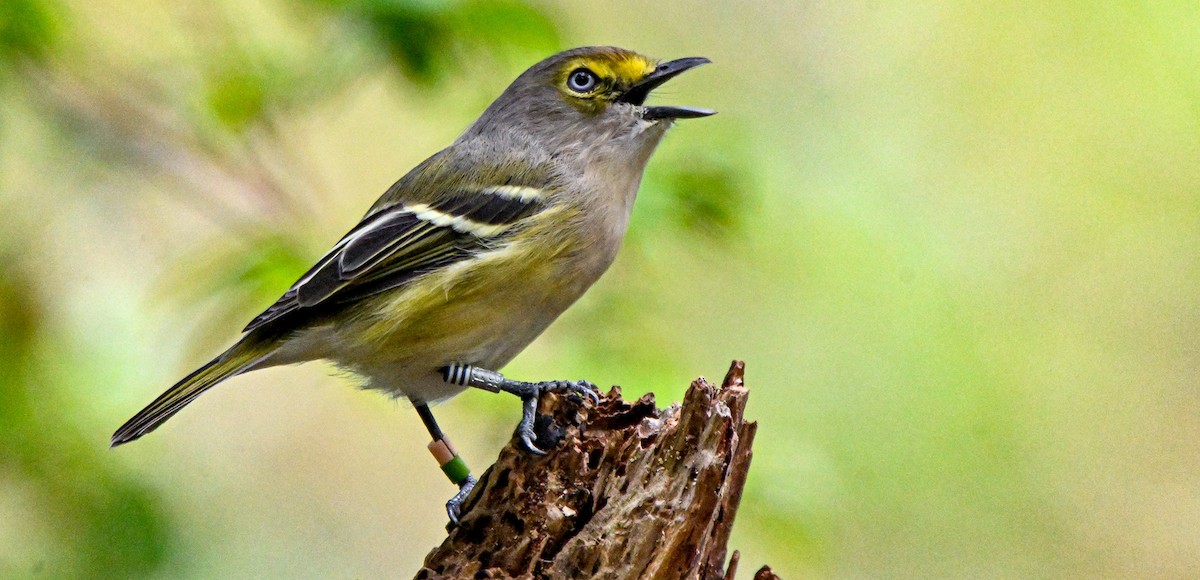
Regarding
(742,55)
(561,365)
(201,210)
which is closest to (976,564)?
(742,55)

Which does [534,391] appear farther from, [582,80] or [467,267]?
[582,80]

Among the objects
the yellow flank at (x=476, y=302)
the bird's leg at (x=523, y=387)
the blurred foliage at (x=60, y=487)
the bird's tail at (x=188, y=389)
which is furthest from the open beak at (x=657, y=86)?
the blurred foliage at (x=60, y=487)

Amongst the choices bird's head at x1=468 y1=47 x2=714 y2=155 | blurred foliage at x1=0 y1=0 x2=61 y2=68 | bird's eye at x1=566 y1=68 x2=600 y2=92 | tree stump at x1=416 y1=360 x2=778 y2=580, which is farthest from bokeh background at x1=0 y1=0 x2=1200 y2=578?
tree stump at x1=416 y1=360 x2=778 y2=580

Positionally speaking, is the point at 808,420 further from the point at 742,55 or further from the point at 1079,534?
the point at 742,55

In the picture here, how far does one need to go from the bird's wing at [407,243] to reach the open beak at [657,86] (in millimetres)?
530

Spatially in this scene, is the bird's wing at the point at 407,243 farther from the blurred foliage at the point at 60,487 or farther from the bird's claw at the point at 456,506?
the bird's claw at the point at 456,506

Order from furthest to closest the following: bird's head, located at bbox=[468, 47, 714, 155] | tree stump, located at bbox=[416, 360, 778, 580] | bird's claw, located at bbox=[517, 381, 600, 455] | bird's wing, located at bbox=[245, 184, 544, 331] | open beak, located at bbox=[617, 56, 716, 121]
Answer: bird's head, located at bbox=[468, 47, 714, 155], open beak, located at bbox=[617, 56, 716, 121], bird's wing, located at bbox=[245, 184, 544, 331], bird's claw, located at bbox=[517, 381, 600, 455], tree stump, located at bbox=[416, 360, 778, 580]

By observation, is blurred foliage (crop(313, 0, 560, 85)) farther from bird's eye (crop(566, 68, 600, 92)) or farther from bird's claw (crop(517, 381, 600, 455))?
bird's claw (crop(517, 381, 600, 455))

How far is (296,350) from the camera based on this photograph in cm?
427

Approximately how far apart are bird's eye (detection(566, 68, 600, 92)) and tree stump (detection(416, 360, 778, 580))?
149 cm

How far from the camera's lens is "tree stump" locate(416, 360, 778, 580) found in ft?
10.4

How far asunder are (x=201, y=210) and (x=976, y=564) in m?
5.16

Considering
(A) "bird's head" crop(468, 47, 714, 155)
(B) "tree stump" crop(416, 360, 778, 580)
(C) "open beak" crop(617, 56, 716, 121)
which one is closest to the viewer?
(B) "tree stump" crop(416, 360, 778, 580)

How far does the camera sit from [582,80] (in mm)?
4676
